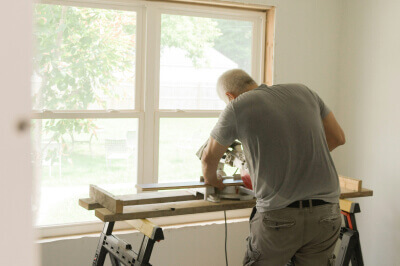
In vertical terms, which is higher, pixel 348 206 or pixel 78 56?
pixel 78 56

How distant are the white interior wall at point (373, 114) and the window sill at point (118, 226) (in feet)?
3.34

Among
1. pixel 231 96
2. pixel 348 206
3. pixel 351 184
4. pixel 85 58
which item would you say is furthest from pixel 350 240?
pixel 85 58

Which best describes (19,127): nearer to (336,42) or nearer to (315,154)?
(315,154)

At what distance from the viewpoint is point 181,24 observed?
11.8 feet

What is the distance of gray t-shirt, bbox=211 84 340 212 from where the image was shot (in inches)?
84.0

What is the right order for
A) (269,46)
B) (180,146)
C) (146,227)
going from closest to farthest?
(146,227)
(180,146)
(269,46)

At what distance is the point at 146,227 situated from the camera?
91.3 inches

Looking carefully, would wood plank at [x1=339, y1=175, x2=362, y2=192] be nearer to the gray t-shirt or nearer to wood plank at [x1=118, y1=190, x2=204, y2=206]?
the gray t-shirt

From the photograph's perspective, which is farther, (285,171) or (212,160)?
(212,160)

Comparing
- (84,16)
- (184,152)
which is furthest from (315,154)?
(84,16)

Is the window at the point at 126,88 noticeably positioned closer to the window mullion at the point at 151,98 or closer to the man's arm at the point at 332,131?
the window mullion at the point at 151,98

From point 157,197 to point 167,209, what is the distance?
13 cm

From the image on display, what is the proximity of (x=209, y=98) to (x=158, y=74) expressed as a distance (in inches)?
19.2

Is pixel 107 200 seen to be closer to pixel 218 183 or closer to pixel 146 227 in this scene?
pixel 146 227
